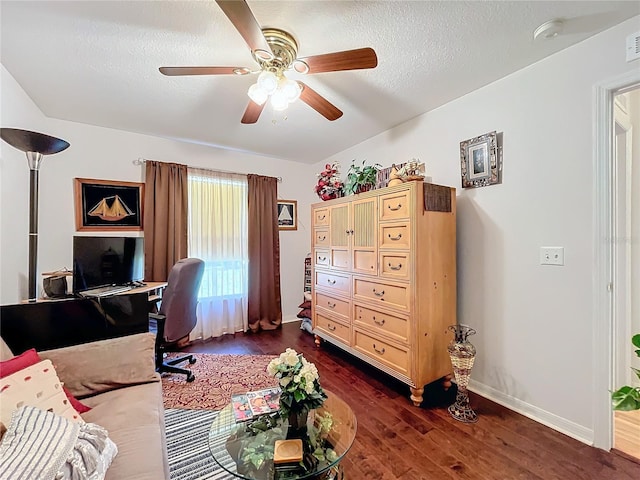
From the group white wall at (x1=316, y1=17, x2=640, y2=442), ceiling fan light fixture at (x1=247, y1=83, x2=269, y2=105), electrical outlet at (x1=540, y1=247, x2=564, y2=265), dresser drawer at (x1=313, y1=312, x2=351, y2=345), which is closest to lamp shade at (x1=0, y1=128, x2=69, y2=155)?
ceiling fan light fixture at (x1=247, y1=83, x2=269, y2=105)

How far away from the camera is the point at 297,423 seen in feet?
4.10

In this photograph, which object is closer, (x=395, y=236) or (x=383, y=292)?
(x=395, y=236)

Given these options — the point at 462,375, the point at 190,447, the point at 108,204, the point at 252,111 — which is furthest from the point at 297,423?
the point at 108,204

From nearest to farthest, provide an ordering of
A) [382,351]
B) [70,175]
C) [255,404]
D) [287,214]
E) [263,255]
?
[255,404] < [382,351] < [70,175] < [263,255] < [287,214]

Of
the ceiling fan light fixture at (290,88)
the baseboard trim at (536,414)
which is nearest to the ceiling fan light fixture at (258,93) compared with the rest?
the ceiling fan light fixture at (290,88)

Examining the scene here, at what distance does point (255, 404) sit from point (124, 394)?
0.73 meters

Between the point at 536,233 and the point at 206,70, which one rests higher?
the point at 206,70

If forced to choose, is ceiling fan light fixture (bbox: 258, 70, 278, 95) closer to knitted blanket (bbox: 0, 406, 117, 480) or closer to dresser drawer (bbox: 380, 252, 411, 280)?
dresser drawer (bbox: 380, 252, 411, 280)

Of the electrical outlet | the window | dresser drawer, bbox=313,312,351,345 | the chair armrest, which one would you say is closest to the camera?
the chair armrest

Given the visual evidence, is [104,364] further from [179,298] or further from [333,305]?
[333,305]

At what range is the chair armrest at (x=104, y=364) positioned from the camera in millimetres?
1478

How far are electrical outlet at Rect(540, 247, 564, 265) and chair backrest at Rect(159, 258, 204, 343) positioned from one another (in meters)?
2.73

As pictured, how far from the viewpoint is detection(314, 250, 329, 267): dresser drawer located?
310 cm

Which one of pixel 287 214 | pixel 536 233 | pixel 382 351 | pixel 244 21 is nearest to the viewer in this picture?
pixel 244 21
